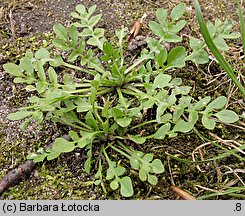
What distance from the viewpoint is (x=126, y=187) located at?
1.71 m

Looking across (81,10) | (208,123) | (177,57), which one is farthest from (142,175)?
(81,10)

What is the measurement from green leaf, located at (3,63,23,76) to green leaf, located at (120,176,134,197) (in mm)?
578

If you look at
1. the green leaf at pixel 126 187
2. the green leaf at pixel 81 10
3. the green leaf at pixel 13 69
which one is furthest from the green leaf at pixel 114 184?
the green leaf at pixel 81 10

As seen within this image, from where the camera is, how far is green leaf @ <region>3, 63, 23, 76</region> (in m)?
1.91

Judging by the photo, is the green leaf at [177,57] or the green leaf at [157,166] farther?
the green leaf at [177,57]

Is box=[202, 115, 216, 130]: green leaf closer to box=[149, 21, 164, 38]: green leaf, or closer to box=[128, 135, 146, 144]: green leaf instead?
box=[128, 135, 146, 144]: green leaf

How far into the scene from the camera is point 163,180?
182cm

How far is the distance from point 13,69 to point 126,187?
630 millimetres

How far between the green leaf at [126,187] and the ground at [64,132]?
8 cm

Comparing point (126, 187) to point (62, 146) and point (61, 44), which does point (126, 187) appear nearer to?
point (62, 146)

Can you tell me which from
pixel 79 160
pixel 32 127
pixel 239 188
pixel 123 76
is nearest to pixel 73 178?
pixel 79 160

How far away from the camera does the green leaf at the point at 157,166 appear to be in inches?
68.4

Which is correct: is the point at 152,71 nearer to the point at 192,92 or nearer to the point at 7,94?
the point at 192,92

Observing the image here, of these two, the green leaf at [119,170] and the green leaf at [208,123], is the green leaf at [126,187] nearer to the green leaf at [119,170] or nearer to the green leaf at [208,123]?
the green leaf at [119,170]
